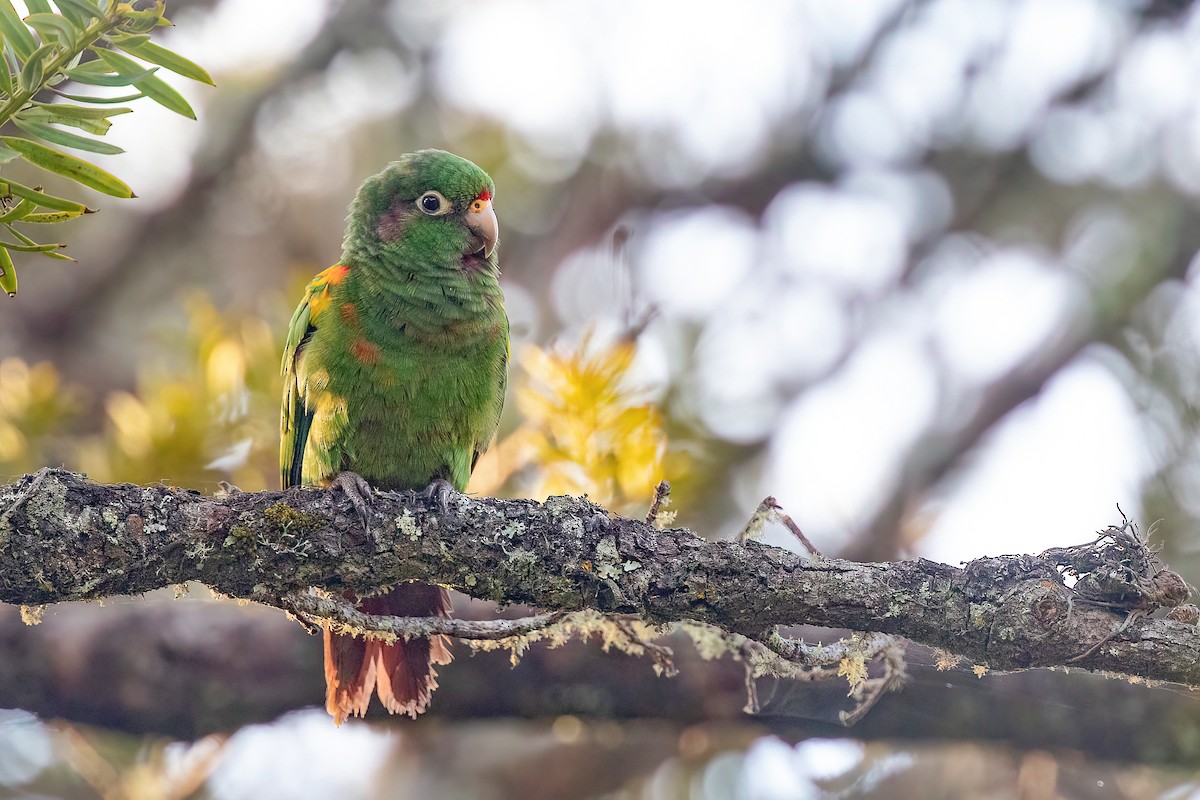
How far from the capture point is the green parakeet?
9.84ft

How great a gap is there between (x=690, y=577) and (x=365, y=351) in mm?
1425

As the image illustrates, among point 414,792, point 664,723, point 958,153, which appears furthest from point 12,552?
point 958,153

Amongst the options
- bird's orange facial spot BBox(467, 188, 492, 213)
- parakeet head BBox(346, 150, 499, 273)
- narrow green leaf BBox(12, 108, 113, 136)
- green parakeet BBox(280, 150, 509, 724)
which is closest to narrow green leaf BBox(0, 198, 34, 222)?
narrow green leaf BBox(12, 108, 113, 136)

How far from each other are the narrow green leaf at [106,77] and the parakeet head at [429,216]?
185 centimetres

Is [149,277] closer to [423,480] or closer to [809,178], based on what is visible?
[423,480]

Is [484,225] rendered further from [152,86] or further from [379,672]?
[152,86]

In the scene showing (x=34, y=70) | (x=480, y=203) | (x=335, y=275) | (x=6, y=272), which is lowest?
(x=6, y=272)

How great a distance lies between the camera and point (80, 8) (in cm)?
143

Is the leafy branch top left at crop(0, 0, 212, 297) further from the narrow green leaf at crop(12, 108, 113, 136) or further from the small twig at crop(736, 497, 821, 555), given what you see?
the small twig at crop(736, 497, 821, 555)

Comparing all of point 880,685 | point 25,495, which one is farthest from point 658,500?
point 25,495

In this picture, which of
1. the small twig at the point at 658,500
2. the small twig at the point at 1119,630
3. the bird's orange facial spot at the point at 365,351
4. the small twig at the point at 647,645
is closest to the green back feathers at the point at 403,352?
the bird's orange facial spot at the point at 365,351

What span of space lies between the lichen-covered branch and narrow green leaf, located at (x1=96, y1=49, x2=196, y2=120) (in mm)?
855

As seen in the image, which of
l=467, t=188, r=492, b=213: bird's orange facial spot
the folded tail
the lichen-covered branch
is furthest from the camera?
l=467, t=188, r=492, b=213: bird's orange facial spot

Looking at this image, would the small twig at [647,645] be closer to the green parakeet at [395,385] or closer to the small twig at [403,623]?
the small twig at [403,623]
